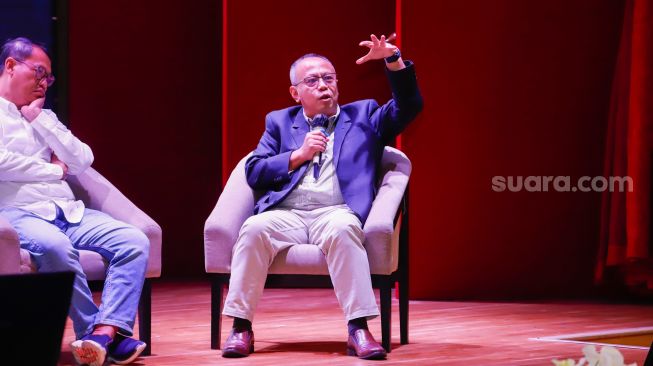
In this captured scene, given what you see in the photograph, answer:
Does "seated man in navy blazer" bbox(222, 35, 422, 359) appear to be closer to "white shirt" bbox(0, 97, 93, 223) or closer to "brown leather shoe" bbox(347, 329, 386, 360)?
"brown leather shoe" bbox(347, 329, 386, 360)

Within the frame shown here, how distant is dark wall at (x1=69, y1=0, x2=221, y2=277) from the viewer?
5879 mm

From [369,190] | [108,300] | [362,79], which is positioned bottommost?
[108,300]

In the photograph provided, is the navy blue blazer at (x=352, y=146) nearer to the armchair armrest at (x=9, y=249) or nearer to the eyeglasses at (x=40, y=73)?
the eyeglasses at (x=40, y=73)

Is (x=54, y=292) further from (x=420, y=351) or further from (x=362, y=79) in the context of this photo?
(x=362, y=79)

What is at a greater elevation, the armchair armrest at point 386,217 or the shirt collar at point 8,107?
the shirt collar at point 8,107

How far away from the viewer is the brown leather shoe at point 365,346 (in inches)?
124

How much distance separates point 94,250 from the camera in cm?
313

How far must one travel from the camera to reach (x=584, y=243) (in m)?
5.24

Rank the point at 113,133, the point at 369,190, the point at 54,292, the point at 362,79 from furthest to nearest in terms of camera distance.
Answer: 1. the point at 113,133
2. the point at 362,79
3. the point at 369,190
4. the point at 54,292

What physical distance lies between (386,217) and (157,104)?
3.17 m

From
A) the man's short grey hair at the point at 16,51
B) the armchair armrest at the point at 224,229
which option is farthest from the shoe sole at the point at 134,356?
the man's short grey hair at the point at 16,51

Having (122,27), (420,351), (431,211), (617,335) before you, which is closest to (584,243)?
(431,211)

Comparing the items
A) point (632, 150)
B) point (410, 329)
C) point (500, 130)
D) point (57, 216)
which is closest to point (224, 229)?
point (57, 216)

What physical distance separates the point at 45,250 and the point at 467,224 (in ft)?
8.67
